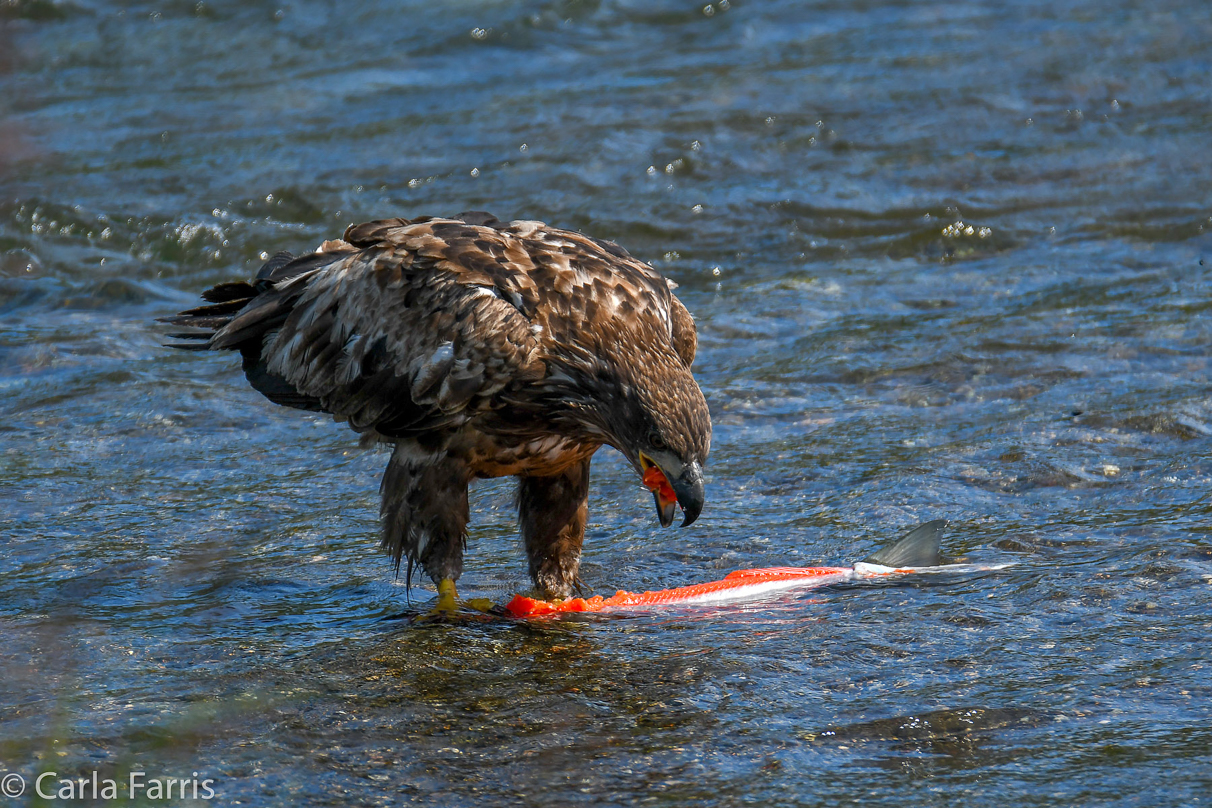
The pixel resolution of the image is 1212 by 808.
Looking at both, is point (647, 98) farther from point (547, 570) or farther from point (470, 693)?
point (470, 693)

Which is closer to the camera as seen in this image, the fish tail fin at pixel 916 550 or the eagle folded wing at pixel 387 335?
the eagle folded wing at pixel 387 335

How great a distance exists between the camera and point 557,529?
18.4 feet

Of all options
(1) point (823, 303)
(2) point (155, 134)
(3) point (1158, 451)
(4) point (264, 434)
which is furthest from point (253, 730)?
(2) point (155, 134)

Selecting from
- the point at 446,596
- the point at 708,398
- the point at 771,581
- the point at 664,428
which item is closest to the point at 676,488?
the point at 664,428

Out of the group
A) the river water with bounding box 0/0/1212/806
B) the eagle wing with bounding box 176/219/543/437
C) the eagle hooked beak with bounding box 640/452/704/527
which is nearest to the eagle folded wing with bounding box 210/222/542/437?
the eagle wing with bounding box 176/219/543/437

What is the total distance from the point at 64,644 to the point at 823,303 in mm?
5503

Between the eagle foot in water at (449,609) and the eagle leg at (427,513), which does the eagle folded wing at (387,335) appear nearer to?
the eagle leg at (427,513)

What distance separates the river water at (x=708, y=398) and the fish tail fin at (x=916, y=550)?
17 centimetres

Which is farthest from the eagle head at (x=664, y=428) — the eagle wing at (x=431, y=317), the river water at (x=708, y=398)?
the river water at (x=708, y=398)

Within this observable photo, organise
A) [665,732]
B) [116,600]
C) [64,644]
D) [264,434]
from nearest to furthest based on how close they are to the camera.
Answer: [665,732] → [64,644] → [116,600] → [264,434]

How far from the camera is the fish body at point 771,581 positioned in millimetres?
5250

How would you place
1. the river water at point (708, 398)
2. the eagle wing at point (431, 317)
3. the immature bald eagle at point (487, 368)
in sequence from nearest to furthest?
the river water at point (708, 398), the immature bald eagle at point (487, 368), the eagle wing at point (431, 317)

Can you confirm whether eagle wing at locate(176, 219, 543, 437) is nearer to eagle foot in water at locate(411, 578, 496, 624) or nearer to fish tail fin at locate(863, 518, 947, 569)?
eagle foot in water at locate(411, 578, 496, 624)

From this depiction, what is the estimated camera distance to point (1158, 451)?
6.47m
